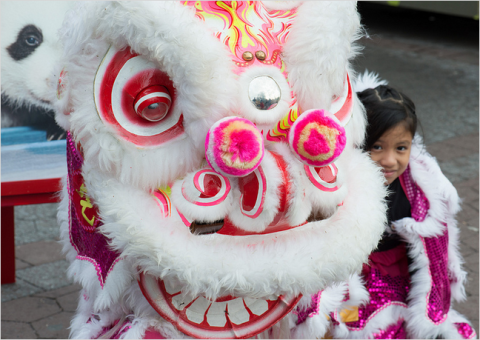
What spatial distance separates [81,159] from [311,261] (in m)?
0.61

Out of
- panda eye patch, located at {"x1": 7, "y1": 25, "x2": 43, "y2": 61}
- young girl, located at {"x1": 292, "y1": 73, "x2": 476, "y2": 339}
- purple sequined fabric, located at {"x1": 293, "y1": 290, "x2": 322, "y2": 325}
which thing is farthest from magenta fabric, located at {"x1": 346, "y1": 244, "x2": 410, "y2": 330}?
panda eye patch, located at {"x1": 7, "y1": 25, "x2": 43, "y2": 61}

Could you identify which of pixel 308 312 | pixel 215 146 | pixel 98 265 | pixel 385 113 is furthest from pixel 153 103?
pixel 385 113

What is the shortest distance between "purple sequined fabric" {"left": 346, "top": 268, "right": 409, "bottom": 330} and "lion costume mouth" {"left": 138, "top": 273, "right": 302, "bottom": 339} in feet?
2.19

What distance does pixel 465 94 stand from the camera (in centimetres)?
549

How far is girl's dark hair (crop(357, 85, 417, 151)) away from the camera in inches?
74.4

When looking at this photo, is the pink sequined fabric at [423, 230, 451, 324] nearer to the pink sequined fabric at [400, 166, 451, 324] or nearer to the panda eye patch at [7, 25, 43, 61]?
the pink sequined fabric at [400, 166, 451, 324]

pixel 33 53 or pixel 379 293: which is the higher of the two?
pixel 33 53

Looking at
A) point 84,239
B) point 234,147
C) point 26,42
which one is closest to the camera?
point 234,147

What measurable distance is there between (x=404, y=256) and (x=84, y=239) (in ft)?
3.86

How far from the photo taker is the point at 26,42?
1.99m

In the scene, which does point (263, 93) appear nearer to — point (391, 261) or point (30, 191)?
point (391, 261)

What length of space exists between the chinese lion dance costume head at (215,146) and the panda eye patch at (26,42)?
0.83 m

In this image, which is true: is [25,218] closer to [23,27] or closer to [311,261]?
[23,27]

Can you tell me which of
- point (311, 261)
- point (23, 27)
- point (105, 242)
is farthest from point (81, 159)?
point (23, 27)
